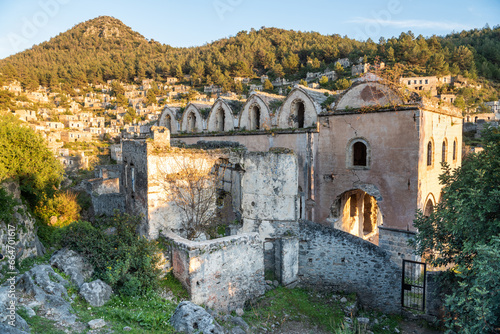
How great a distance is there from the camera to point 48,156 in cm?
1450

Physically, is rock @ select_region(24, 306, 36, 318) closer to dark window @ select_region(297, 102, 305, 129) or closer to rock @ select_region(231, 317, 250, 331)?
rock @ select_region(231, 317, 250, 331)

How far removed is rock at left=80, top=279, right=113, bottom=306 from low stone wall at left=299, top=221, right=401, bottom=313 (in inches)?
265

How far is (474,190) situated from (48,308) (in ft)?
30.2

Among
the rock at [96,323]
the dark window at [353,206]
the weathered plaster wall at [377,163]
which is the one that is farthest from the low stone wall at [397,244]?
the rock at [96,323]

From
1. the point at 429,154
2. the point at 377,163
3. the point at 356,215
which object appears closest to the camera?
the point at 377,163

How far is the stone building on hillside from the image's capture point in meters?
12.3

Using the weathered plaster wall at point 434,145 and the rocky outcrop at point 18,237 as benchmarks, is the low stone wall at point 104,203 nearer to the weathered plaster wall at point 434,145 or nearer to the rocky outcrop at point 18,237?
the rocky outcrop at point 18,237

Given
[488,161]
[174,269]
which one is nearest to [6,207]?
[174,269]

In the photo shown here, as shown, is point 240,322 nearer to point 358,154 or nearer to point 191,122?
point 358,154

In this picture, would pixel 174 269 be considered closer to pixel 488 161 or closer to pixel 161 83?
pixel 488 161

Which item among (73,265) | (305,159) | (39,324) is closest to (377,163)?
(305,159)

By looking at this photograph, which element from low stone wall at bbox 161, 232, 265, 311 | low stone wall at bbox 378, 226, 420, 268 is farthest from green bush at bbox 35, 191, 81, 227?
low stone wall at bbox 378, 226, 420, 268

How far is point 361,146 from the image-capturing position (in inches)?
598

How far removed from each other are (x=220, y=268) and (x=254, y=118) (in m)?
10.1
